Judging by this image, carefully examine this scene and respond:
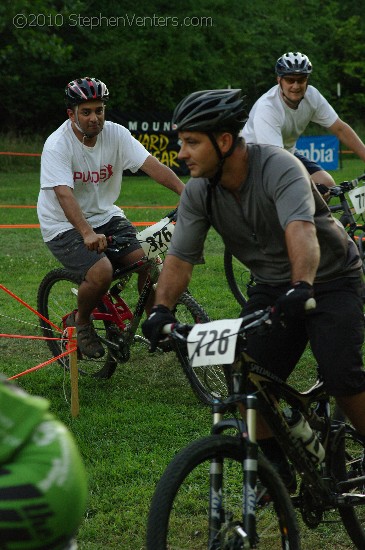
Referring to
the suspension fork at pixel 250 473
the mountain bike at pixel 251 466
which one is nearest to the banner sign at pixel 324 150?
the mountain bike at pixel 251 466

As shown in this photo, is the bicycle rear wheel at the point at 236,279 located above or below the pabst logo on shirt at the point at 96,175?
below

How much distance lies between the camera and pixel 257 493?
3.84 m

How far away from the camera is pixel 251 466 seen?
11.9 feet

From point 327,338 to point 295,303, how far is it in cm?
54

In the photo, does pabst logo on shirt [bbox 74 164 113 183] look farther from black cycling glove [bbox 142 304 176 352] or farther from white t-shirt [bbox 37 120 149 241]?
black cycling glove [bbox 142 304 176 352]

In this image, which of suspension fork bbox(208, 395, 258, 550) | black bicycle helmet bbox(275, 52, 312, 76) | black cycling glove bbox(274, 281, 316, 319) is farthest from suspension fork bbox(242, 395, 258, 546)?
black bicycle helmet bbox(275, 52, 312, 76)

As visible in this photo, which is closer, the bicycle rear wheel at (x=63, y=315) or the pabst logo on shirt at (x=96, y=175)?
the pabst logo on shirt at (x=96, y=175)

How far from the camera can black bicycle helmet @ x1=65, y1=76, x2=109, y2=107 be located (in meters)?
6.78

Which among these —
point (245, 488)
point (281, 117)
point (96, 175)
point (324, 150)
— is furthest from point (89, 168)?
point (324, 150)

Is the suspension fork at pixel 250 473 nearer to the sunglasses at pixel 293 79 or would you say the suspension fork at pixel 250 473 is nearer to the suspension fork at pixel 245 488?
the suspension fork at pixel 245 488

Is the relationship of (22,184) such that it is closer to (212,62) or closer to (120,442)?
(212,62)

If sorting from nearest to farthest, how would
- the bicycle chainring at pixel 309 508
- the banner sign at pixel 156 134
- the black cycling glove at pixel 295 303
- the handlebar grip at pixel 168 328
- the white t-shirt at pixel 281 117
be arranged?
the black cycling glove at pixel 295 303, the handlebar grip at pixel 168 328, the bicycle chainring at pixel 309 508, the white t-shirt at pixel 281 117, the banner sign at pixel 156 134

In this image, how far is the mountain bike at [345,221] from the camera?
8313 millimetres

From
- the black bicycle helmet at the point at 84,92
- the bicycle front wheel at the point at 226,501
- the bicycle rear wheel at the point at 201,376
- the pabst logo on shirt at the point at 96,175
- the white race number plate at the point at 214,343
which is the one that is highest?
the black bicycle helmet at the point at 84,92
